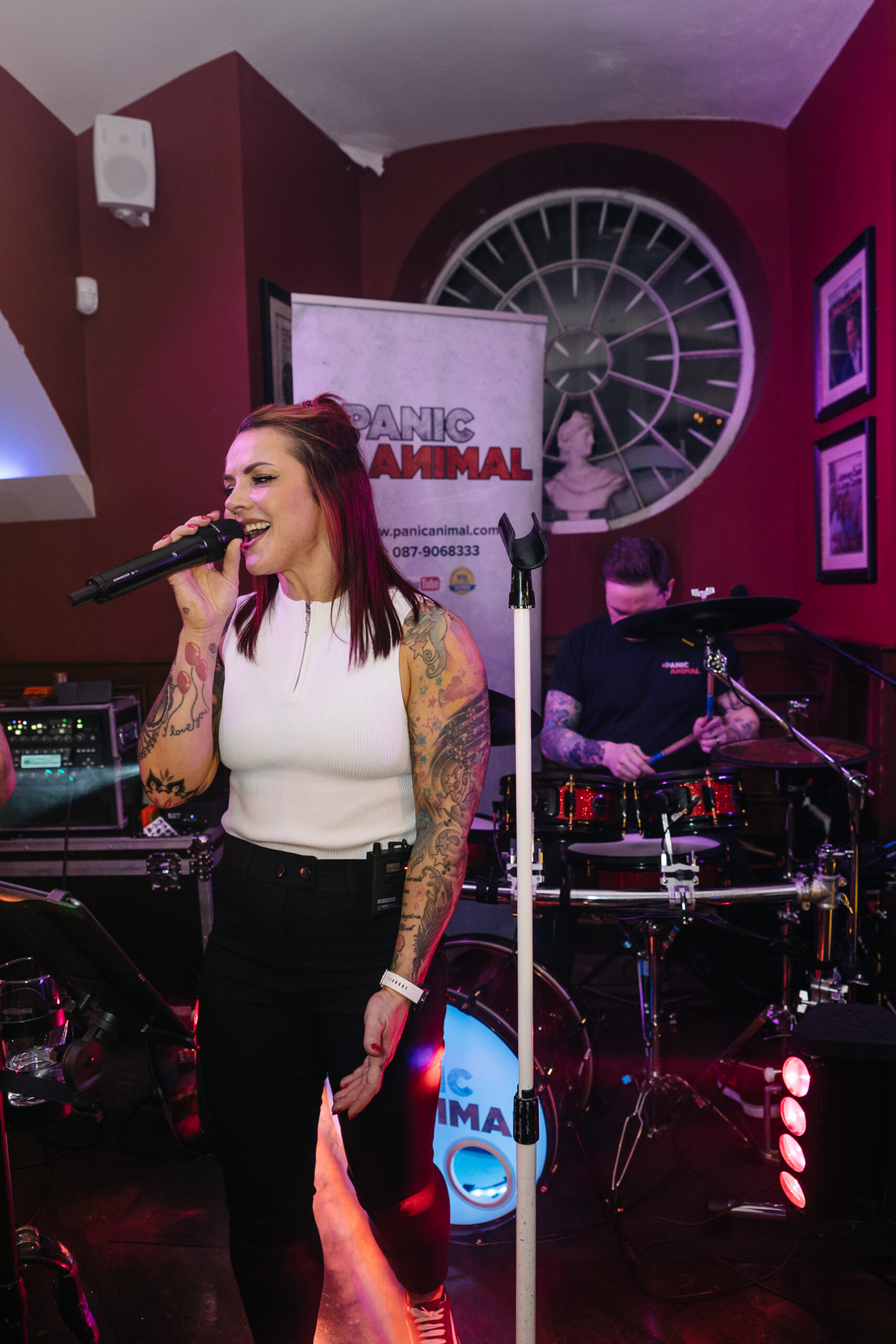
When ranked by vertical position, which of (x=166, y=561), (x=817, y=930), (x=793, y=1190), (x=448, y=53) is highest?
(x=448, y=53)

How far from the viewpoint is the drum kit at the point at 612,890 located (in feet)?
Answer: 6.95

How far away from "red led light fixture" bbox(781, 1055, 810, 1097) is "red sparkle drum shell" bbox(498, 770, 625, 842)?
603 millimetres

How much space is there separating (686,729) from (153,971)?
1.89 m

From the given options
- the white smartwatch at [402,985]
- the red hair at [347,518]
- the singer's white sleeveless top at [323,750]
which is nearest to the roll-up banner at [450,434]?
the red hair at [347,518]

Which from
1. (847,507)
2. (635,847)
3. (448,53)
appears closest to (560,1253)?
(635,847)

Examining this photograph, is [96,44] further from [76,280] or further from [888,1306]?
[888,1306]

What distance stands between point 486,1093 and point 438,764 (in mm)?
1122

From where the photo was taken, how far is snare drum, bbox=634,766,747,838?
A: 2236 mm

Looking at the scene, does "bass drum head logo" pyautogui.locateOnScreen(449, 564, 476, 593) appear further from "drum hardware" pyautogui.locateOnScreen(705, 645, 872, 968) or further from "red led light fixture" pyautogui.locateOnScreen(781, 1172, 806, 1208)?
"red led light fixture" pyautogui.locateOnScreen(781, 1172, 806, 1208)

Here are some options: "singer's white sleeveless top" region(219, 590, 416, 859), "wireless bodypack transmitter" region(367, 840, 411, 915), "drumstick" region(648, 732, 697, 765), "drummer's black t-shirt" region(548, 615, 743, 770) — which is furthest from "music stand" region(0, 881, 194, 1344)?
"drummer's black t-shirt" region(548, 615, 743, 770)

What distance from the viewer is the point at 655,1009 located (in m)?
2.39

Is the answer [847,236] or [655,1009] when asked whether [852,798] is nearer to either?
[655,1009]

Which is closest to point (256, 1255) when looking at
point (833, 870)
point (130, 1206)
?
point (130, 1206)

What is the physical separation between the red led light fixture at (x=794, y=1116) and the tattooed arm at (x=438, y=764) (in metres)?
1.06
